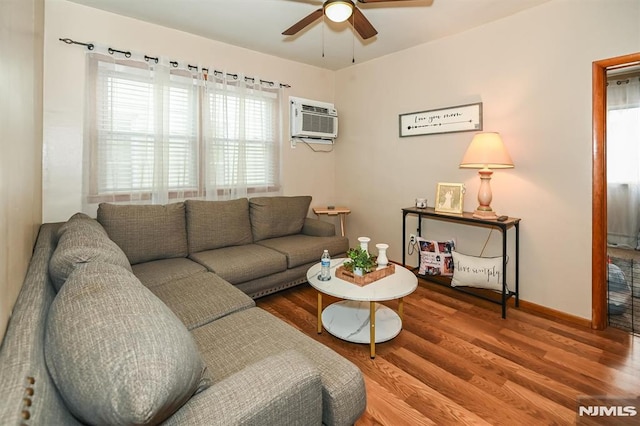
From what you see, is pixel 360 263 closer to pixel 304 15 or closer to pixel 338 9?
pixel 338 9

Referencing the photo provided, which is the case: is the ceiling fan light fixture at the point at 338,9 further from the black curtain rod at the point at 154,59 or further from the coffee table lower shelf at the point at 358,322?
the coffee table lower shelf at the point at 358,322

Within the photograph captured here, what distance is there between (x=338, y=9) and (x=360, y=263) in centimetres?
162

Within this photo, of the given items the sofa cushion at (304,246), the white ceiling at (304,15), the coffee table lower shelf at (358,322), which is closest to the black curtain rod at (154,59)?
the white ceiling at (304,15)

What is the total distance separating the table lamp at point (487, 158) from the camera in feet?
8.40

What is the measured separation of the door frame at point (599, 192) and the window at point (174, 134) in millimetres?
2890

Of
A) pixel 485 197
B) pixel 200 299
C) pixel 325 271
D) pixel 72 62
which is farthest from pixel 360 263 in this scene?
pixel 72 62

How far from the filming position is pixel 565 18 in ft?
7.92

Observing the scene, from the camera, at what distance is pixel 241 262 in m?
2.61

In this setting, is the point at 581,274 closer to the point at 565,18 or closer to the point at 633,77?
the point at 565,18

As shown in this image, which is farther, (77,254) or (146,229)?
(146,229)

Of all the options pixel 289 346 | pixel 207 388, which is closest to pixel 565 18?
pixel 289 346

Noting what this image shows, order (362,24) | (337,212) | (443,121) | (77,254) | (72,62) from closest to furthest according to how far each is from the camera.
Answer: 1. (77,254)
2. (362,24)
3. (72,62)
4. (443,121)
5. (337,212)

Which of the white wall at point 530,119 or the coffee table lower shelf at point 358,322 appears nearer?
the coffee table lower shelf at point 358,322

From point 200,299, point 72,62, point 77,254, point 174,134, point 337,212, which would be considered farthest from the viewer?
point 337,212
